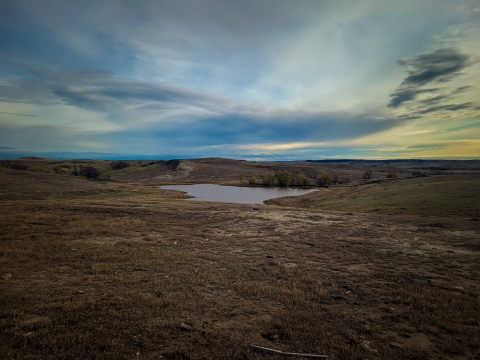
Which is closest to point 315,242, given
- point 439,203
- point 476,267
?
point 476,267

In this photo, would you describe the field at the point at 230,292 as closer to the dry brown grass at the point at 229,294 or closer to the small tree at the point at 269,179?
the dry brown grass at the point at 229,294

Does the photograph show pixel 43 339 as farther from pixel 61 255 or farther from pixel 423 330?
pixel 423 330

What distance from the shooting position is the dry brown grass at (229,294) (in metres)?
6.13

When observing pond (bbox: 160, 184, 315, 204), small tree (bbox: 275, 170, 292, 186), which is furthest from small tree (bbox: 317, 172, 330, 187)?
pond (bbox: 160, 184, 315, 204)

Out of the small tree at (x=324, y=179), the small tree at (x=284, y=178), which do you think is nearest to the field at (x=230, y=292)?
the small tree at (x=284, y=178)

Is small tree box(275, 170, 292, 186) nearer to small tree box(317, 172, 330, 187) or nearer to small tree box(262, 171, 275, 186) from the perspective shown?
small tree box(262, 171, 275, 186)

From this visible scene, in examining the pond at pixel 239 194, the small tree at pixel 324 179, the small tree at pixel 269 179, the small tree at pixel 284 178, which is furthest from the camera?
the small tree at pixel 269 179

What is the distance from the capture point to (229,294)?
8898 mm

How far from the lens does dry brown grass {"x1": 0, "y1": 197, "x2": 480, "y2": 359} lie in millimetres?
6129

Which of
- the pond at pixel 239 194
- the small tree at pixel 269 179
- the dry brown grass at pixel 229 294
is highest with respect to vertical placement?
the dry brown grass at pixel 229 294

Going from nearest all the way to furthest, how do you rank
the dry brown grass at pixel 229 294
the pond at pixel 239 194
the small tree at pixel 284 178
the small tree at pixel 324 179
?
the dry brown grass at pixel 229 294, the pond at pixel 239 194, the small tree at pixel 284 178, the small tree at pixel 324 179

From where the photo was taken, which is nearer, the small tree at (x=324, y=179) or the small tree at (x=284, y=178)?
the small tree at (x=284, y=178)

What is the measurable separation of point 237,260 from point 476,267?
1127cm

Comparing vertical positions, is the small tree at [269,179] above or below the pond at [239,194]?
above
